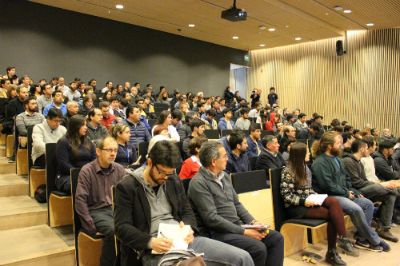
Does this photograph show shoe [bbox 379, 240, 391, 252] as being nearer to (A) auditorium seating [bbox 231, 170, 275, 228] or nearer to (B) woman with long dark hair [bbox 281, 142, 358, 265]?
(B) woman with long dark hair [bbox 281, 142, 358, 265]

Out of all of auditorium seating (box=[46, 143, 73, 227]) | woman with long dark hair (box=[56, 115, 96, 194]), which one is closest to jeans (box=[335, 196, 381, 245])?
woman with long dark hair (box=[56, 115, 96, 194])

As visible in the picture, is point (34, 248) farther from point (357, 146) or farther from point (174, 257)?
point (357, 146)

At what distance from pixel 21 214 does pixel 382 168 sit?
431 cm

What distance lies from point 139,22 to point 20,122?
23.0 feet

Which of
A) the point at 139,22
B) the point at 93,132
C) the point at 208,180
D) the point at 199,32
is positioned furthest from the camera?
the point at 199,32

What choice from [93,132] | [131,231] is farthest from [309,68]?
[131,231]

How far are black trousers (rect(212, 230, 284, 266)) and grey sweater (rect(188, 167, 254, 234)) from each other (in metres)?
0.05

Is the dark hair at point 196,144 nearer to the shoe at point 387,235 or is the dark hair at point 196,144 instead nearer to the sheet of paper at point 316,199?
the sheet of paper at point 316,199

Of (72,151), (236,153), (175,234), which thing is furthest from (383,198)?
(72,151)

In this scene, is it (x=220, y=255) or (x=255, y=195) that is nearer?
(x=220, y=255)

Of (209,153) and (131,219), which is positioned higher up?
(209,153)

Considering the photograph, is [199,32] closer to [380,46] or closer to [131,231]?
[380,46]

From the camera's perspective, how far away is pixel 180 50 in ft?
40.9

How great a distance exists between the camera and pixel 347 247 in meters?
3.59
